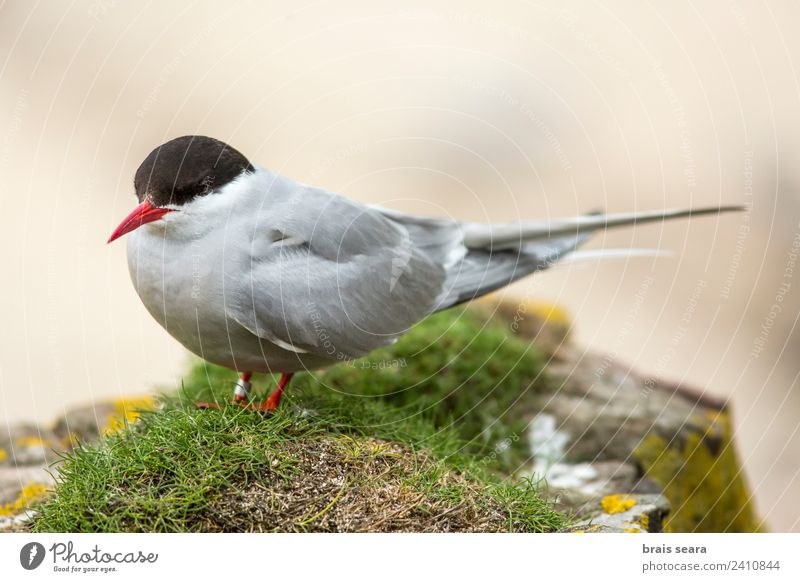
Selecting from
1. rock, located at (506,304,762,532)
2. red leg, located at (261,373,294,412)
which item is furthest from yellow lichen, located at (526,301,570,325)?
red leg, located at (261,373,294,412)

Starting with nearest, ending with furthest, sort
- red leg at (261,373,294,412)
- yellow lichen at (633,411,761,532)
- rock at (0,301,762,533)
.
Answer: red leg at (261,373,294,412), rock at (0,301,762,533), yellow lichen at (633,411,761,532)

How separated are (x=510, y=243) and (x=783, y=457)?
7.47 feet

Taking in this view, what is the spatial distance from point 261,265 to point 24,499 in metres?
1.40

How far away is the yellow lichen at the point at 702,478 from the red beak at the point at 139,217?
2260 millimetres

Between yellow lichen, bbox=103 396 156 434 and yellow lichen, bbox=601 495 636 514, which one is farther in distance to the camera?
yellow lichen, bbox=103 396 156 434

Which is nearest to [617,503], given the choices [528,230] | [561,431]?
[561,431]

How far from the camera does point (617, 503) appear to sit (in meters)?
2.89

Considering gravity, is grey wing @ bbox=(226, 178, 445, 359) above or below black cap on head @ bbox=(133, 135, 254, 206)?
below

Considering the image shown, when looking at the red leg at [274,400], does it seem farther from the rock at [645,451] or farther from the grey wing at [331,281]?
the rock at [645,451]

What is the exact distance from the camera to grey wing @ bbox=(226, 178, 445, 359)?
2490 millimetres

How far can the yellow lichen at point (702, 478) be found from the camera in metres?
3.38

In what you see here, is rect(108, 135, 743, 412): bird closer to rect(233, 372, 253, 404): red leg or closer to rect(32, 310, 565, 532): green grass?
rect(233, 372, 253, 404): red leg

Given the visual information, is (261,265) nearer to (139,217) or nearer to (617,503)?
(139,217)
